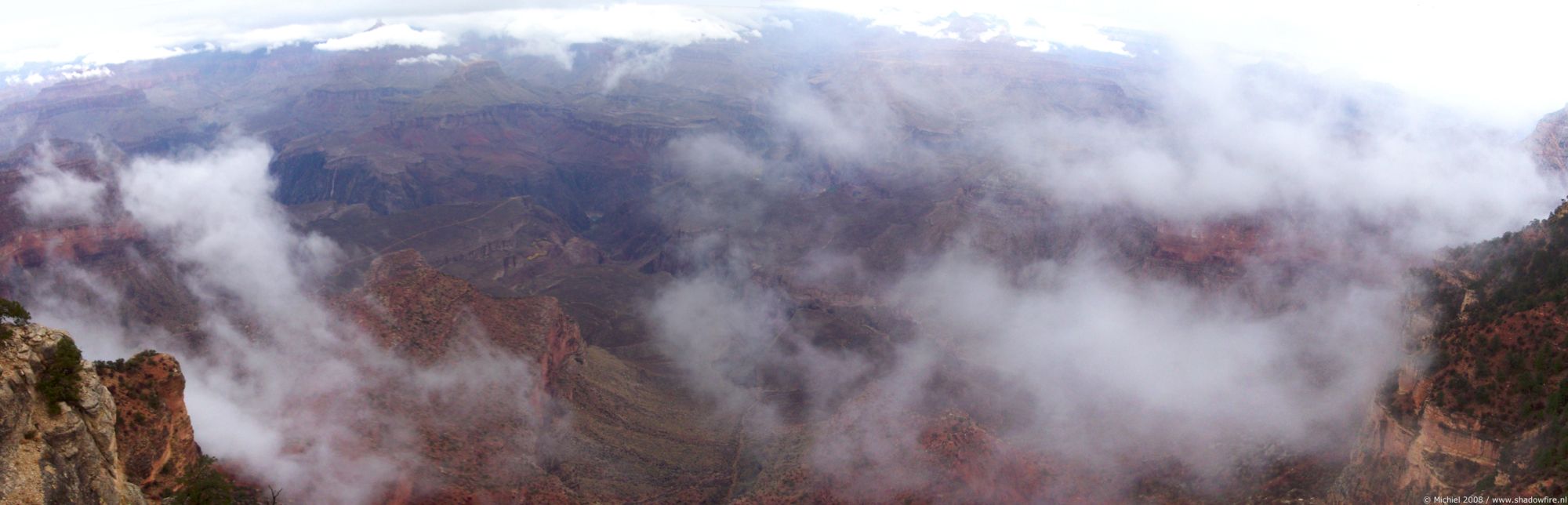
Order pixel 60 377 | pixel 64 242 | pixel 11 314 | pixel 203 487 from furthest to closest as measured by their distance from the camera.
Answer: pixel 64 242, pixel 203 487, pixel 11 314, pixel 60 377

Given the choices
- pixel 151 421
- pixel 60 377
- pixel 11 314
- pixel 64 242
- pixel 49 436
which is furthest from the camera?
pixel 64 242

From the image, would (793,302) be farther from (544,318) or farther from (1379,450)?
(1379,450)

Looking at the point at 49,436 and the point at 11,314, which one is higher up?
the point at 11,314

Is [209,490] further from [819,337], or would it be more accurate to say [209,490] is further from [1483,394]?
[819,337]

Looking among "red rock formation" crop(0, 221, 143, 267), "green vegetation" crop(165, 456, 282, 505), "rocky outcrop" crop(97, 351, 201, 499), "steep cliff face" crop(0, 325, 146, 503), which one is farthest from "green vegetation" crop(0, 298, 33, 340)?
"red rock formation" crop(0, 221, 143, 267)

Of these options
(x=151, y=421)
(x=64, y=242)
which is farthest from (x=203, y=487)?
(x=64, y=242)

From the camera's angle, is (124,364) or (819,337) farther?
(819,337)
